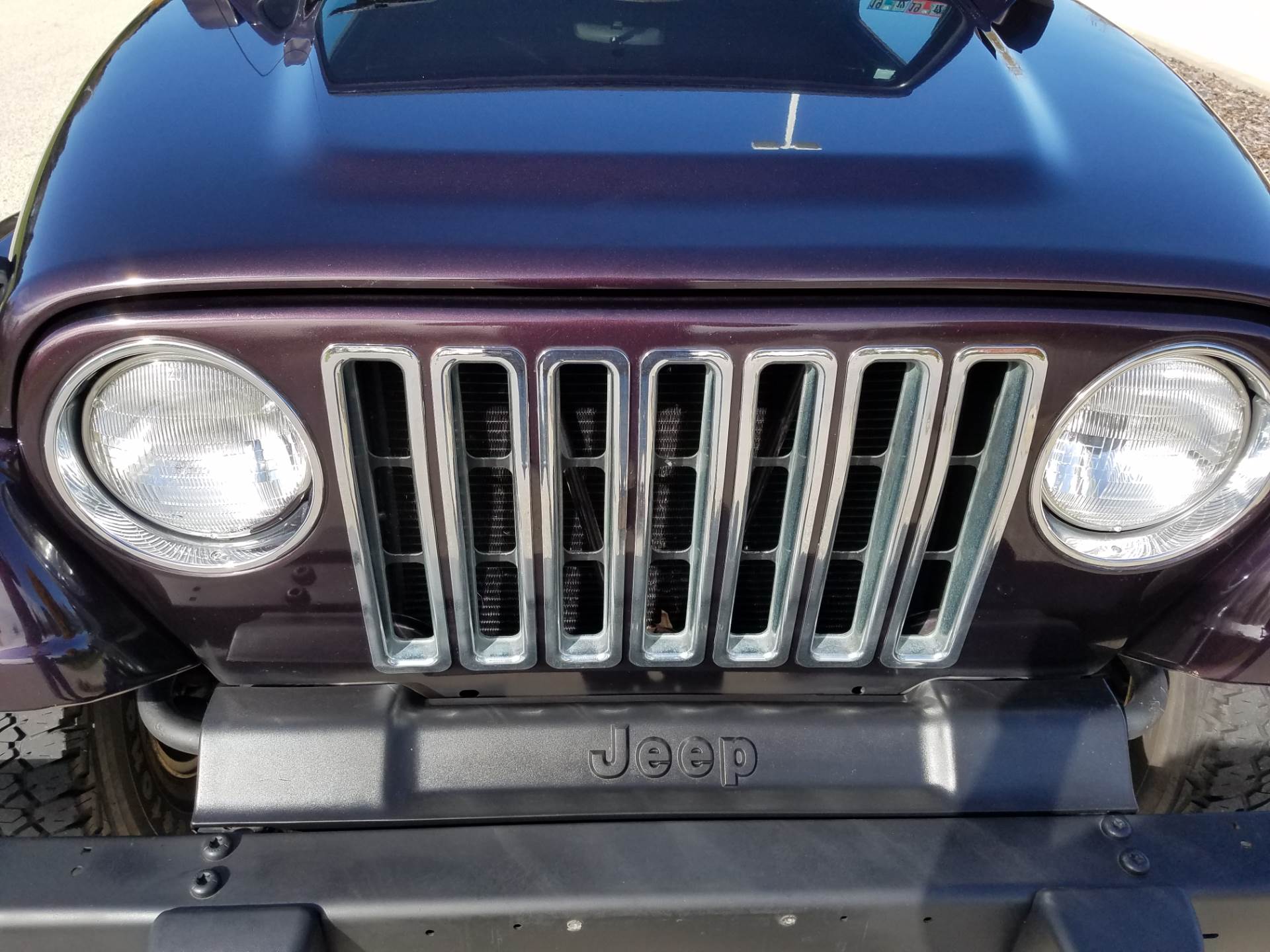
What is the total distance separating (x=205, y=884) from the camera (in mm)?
1396

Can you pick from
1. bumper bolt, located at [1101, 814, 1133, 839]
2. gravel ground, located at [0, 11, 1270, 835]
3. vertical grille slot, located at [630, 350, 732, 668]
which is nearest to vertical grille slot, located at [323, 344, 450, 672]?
vertical grille slot, located at [630, 350, 732, 668]

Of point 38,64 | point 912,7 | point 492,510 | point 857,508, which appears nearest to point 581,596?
point 492,510

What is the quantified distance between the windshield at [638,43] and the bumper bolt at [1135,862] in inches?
45.5

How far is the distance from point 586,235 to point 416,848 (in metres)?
0.86

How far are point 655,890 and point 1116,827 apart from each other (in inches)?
26.8

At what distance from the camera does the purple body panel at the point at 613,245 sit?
124 cm

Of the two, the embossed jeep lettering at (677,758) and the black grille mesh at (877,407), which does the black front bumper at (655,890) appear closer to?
the embossed jeep lettering at (677,758)

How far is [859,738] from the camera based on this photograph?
62.7 inches

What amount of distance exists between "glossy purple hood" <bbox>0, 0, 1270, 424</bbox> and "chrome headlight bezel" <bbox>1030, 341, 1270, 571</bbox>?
93 mm

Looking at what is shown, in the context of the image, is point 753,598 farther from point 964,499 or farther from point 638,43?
point 638,43

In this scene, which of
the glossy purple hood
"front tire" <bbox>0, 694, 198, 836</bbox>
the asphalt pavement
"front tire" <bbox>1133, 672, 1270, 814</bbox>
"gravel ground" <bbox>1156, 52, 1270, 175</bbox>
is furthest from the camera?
"gravel ground" <bbox>1156, 52, 1270, 175</bbox>

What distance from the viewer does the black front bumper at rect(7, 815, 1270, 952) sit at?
4.51ft

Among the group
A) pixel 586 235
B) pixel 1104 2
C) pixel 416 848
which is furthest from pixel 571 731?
pixel 1104 2

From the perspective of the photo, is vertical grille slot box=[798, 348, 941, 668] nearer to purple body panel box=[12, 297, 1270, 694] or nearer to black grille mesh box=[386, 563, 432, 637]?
purple body panel box=[12, 297, 1270, 694]
